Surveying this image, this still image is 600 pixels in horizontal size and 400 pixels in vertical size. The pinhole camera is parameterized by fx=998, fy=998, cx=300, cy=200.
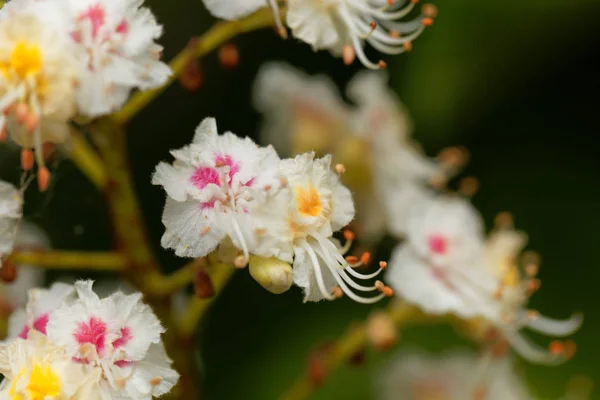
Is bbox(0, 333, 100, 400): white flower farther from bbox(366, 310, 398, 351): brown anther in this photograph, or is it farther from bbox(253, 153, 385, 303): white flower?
bbox(366, 310, 398, 351): brown anther

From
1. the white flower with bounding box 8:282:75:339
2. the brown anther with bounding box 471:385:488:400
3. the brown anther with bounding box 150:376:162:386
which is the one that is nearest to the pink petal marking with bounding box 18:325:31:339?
the white flower with bounding box 8:282:75:339

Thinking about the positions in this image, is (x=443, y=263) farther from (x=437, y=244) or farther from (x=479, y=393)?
(x=479, y=393)

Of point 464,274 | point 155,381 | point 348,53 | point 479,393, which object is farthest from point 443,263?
point 155,381

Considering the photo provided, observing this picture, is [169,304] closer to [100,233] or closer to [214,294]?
[214,294]

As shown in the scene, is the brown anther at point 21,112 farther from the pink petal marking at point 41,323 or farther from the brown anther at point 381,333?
the brown anther at point 381,333

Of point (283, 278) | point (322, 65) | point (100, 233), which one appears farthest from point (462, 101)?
point (283, 278)

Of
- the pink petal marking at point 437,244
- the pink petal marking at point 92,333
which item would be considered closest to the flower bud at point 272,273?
the pink petal marking at point 92,333

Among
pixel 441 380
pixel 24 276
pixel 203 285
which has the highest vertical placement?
pixel 203 285
